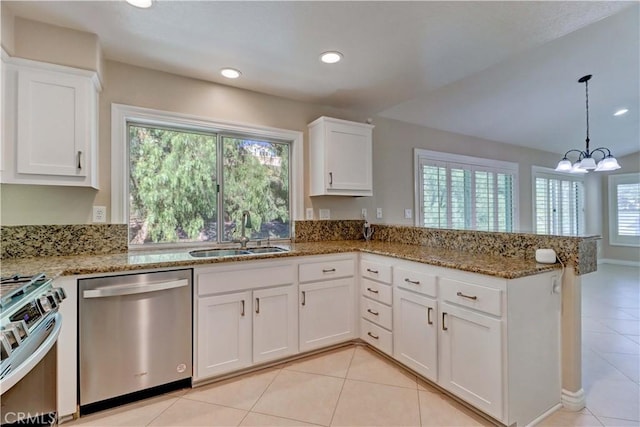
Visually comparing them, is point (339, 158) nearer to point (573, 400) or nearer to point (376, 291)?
point (376, 291)

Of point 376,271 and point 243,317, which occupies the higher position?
point 376,271

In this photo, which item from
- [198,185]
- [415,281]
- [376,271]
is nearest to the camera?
[415,281]

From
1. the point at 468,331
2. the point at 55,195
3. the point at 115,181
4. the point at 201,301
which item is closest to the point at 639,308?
the point at 468,331

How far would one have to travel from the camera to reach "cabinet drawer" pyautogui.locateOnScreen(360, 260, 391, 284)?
228 centimetres

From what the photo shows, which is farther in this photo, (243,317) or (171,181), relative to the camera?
(171,181)

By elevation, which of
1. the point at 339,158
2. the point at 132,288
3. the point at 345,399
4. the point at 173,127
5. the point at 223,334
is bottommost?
the point at 345,399

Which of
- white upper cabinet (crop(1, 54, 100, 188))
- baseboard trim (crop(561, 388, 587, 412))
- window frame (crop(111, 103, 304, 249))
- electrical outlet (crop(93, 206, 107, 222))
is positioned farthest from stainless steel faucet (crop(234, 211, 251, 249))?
Answer: baseboard trim (crop(561, 388, 587, 412))

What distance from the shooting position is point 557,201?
611 centimetres

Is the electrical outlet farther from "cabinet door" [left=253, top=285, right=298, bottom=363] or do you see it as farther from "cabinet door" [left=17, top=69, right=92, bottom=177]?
"cabinet door" [left=253, top=285, right=298, bottom=363]

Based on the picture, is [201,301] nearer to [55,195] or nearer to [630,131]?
[55,195]

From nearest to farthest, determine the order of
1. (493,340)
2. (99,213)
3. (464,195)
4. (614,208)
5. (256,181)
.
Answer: (493,340) < (99,213) < (256,181) < (464,195) < (614,208)

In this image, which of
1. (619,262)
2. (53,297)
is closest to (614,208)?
(619,262)

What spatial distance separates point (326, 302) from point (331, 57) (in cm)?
191

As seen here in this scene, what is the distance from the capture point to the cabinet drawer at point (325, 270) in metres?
2.35
